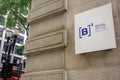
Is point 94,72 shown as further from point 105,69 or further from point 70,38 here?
point 70,38

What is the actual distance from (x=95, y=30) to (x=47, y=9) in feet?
6.42

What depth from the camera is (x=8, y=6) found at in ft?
60.2

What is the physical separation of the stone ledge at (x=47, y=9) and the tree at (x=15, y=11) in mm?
12009

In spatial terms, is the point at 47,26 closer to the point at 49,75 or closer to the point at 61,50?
the point at 61,50

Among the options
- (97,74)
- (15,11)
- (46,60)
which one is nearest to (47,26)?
(46,60)

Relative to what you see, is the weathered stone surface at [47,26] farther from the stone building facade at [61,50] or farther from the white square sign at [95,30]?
the white square sign at [95,30]

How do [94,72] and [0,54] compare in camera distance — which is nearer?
[94,72]

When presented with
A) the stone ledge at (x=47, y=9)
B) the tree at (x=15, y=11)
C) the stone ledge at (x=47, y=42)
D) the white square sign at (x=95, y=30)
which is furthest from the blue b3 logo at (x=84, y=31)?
the tree at (x=15, y=11)

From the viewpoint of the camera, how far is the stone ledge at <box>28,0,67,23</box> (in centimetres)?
511

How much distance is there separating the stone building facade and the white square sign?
0.11 m

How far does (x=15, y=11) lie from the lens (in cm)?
1888

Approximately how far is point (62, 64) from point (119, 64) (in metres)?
1.46

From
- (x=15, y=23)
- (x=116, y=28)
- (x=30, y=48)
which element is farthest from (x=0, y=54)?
(x=116, y=28)

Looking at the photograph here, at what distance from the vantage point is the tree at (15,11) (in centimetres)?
1819
